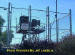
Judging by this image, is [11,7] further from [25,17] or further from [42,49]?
[42,49]

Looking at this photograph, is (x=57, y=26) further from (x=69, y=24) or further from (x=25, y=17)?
(x=25, y=17)

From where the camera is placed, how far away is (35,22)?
1916cm

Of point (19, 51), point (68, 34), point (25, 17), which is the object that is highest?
point (25, 17)

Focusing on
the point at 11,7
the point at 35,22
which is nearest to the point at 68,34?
the point at 35,22

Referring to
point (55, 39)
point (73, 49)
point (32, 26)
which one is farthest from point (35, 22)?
point (73, 49)

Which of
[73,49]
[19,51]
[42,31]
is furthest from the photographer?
[42,31]

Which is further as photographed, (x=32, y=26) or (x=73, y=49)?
(x=32, y=26)

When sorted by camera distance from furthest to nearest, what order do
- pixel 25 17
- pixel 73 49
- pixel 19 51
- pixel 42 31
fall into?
pixel 42 31
pixel 25 17
pixel 19 51
pixel 73 49

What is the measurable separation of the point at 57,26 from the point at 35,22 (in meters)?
1.87

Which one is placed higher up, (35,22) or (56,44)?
(35,22)

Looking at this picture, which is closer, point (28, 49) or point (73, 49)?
point (73, 49)

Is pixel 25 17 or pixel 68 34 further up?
pixel 25 17

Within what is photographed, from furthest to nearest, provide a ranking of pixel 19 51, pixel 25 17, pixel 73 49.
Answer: pixel 25 17
pixel 19 51
pixel 73 49

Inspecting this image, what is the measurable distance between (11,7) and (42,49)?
3.84 metres
